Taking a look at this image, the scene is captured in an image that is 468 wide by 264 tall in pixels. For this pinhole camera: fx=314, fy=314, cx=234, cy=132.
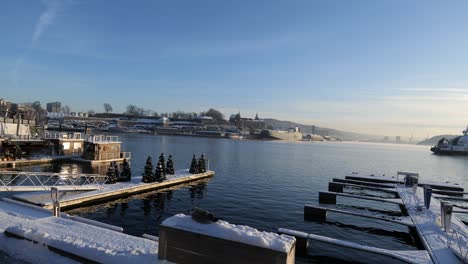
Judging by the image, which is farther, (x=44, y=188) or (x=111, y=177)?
(x=111, y=177)

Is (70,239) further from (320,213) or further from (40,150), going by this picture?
(40,150)

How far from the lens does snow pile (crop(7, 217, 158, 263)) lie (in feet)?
33.6

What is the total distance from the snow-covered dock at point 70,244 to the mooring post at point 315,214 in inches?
566

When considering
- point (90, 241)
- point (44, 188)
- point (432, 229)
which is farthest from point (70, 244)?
point (432, 229)

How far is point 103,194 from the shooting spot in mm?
23906

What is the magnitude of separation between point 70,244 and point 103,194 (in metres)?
13.7

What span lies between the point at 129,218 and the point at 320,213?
533 inches

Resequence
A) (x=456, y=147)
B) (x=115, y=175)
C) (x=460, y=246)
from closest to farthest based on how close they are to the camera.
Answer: (x=460, y=246) < (x=115, y=175) < (x=456, y=147)

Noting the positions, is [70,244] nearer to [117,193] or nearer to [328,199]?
[117,193]

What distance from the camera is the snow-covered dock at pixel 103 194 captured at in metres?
20.2

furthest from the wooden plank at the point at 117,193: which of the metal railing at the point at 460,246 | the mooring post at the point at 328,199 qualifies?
the metal railing at the point at 460,246

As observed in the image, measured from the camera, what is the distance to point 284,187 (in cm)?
3700

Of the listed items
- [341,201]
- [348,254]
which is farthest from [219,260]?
[341,201]

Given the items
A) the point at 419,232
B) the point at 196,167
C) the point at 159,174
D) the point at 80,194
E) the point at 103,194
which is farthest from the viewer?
the point at 196,167
